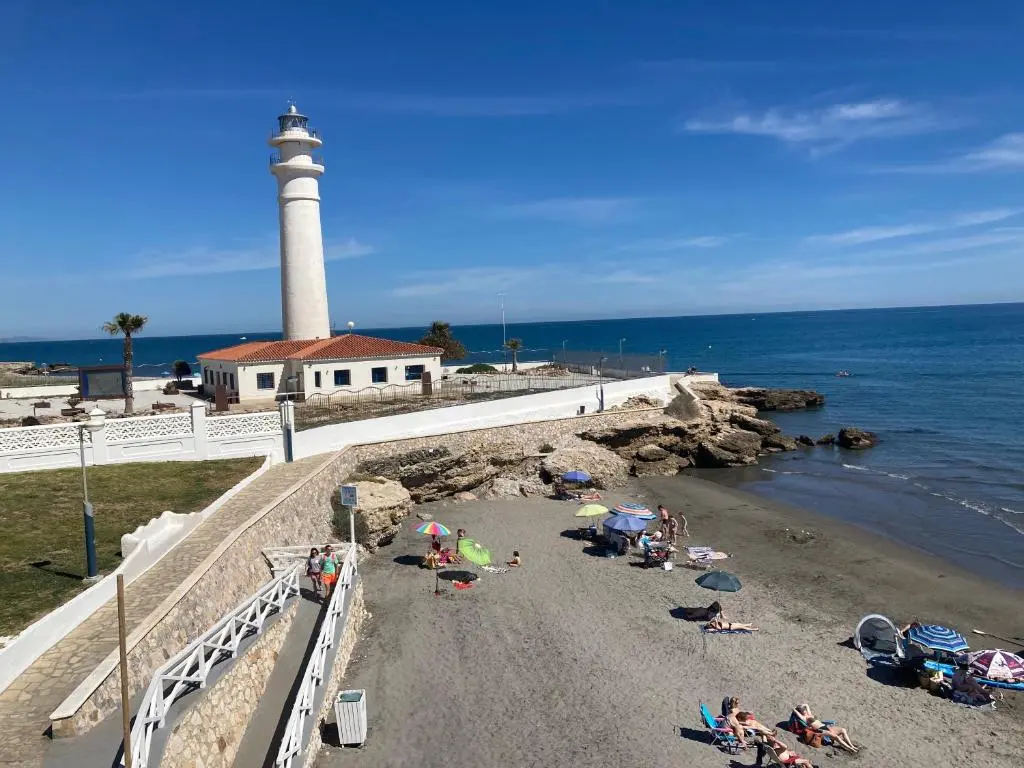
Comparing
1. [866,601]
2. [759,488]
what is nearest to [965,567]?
[866,601]

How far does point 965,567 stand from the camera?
19312 mm

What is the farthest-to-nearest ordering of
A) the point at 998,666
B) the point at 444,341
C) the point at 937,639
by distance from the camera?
the point at 444,341 < the point at 937,639 < the point at 998,666

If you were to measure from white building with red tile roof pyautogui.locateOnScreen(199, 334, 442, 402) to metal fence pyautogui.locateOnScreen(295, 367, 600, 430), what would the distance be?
1.08ft

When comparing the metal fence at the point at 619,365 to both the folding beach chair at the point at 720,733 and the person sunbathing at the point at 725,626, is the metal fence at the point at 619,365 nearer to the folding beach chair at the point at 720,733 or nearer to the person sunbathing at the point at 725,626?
the person sunbathing at the point at 725,626

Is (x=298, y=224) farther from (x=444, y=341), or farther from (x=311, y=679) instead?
(x=311, y=679)

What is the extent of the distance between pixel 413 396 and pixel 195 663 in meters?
21.4

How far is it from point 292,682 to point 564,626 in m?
6.36

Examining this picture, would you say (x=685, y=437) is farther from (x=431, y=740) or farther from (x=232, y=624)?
(x=232, y=624)

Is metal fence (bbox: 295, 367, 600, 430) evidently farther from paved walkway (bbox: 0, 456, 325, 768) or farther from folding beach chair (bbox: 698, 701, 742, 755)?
folding beach chair (bbox: 698, 701, 742, 755)

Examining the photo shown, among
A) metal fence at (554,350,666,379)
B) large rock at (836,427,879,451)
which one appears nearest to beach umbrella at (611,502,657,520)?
metal fence at (554,350,666,379)

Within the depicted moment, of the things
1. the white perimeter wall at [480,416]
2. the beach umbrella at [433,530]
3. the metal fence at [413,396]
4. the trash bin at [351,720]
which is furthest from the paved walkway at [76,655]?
the metal fence at [413,396]

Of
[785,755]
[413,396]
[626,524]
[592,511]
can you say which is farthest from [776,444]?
[785,755]

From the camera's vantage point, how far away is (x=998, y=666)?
41.8ft

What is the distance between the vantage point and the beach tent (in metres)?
13.9
